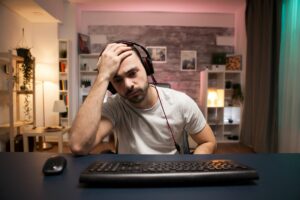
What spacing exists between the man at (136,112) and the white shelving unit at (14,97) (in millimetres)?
2524

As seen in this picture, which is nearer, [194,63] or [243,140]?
[243,140]

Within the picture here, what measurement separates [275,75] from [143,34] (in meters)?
2.64

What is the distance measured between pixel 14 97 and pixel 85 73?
1394mm

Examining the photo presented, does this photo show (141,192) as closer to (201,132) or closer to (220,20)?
(201,132)

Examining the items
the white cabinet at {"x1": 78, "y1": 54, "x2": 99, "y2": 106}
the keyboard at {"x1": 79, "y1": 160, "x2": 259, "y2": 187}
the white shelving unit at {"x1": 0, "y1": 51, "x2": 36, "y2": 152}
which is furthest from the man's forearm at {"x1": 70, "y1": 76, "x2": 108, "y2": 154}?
the white cabinet at {"x1": 78, "y1": 54, "x2": 99, "y2": 106}

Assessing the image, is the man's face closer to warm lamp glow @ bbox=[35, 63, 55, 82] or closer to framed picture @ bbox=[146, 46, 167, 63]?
warm lamp glow @ bbox=[35, 63, 55, 82]

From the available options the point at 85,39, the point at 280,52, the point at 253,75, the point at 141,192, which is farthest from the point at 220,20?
the point at 141,192

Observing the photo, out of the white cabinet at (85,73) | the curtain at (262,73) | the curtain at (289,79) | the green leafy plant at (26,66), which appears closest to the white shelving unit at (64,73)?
the white cabinet at (85,73)

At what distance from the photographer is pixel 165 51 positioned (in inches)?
181

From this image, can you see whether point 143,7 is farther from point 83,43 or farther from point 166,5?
point 83,43

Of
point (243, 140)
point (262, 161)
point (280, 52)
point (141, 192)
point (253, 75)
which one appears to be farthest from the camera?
point (243, 140)

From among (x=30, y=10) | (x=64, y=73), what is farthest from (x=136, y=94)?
(x=64, y=73)

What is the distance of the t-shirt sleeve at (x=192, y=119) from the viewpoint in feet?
3.58

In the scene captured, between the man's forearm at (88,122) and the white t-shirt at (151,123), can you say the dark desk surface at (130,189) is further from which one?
the white t-shirt at (151,123)
